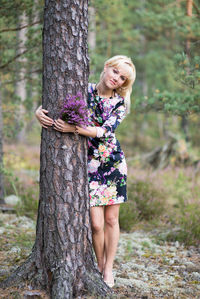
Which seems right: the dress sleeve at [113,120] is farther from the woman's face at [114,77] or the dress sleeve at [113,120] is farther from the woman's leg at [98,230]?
the woman's leg at [98,230]

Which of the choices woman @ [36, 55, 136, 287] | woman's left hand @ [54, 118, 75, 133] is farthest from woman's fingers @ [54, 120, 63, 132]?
woman @ [36, 55, 136, 287]

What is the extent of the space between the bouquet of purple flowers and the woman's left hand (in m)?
0.03

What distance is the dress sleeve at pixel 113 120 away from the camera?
2816 millimetres

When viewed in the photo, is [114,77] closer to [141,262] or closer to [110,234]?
[110,234]

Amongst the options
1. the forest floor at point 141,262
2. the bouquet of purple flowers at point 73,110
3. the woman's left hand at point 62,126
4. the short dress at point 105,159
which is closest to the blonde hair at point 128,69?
the short dress at point 105,159

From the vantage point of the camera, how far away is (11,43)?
17.5ft

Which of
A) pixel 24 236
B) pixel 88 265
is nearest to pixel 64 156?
pixel 88 265

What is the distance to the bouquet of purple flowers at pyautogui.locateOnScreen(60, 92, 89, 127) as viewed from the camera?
8.02ft

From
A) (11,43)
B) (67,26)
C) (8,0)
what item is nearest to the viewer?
(67,26)

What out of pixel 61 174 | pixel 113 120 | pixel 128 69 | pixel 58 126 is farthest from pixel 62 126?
pixel 128 69

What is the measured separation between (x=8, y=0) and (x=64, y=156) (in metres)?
2.91

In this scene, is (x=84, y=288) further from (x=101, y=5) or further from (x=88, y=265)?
(x=101, y=5)

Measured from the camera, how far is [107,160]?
9.71 ft

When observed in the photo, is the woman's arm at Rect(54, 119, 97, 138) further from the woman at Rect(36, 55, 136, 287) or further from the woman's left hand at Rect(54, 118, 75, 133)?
the woman at Rect(36, 55, 136, 287)
